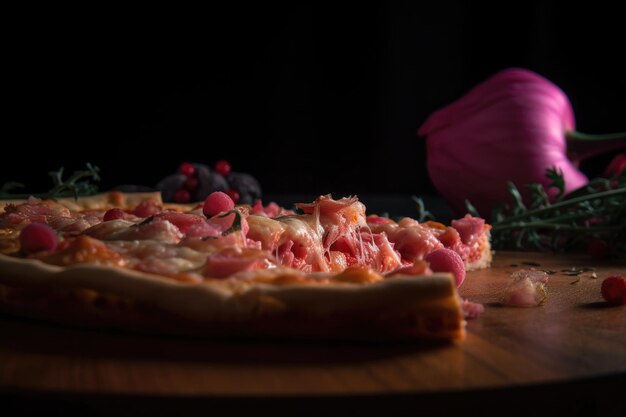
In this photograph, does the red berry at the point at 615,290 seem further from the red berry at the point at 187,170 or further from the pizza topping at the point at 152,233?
the red berry at the point at 187,170

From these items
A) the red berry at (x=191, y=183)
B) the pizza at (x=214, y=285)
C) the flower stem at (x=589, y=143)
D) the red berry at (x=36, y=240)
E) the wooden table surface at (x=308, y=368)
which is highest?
the flower stem at (x=589, y=143)

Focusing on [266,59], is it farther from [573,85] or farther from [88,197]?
[88,197]

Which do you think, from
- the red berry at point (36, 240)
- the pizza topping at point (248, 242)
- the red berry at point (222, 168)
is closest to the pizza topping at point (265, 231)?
the pizza topping at point (248, 242)

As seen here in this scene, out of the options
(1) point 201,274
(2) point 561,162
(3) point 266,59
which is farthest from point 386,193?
(1) point 201,274

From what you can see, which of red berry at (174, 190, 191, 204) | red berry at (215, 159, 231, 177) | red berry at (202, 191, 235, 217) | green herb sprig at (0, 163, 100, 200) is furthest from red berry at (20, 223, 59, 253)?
red berry at (215, 159, 231, 177)

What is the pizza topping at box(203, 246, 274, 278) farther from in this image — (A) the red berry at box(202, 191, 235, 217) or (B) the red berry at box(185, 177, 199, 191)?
(B) the red berry at box(185, 177, 199, 191)
